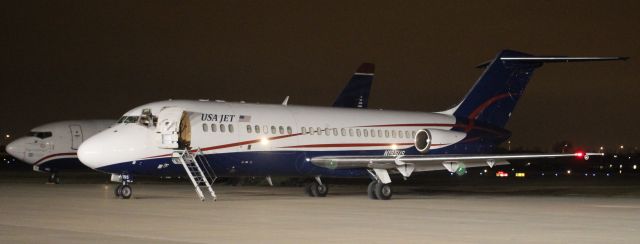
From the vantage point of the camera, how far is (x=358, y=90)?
5362 cm

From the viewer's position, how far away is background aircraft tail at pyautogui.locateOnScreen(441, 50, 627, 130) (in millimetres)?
37875

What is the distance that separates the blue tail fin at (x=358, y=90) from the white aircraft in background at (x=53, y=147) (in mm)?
13132

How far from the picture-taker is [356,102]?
52906 millimetres

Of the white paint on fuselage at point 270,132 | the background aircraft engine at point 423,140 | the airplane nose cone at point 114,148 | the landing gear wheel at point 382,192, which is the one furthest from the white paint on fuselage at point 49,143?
the landing gear wheel at point 382,192

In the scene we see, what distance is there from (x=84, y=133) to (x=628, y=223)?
101 feet

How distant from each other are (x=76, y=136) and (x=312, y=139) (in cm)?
1722

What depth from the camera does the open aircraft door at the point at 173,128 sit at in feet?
98.3

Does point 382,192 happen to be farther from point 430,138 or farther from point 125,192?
point 125,192

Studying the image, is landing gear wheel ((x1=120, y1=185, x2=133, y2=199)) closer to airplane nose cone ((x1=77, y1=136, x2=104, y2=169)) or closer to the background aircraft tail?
airplane nose cone ((x1=77, y1=136, x2=104, y2=169))

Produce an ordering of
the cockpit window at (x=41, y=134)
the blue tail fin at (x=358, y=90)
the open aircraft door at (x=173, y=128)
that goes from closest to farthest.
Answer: the open aircraft door at (x=173, y=128)
the cockpit window at (x=41, y=134)
the blue tail fin at (x=358, y=90)

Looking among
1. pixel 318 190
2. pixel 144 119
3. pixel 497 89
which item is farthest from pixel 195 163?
pixel 497 89

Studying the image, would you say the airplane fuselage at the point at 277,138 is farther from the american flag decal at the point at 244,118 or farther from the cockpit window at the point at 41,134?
the cockpit window at the point at 41,134

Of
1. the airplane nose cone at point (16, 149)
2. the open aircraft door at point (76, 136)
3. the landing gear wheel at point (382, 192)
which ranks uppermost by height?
the landing gear wheel at point (382, 192)

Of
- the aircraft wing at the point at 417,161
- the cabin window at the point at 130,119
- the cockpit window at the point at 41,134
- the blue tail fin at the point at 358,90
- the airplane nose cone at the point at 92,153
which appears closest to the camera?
the airplane nose cone at the point at 92,153
